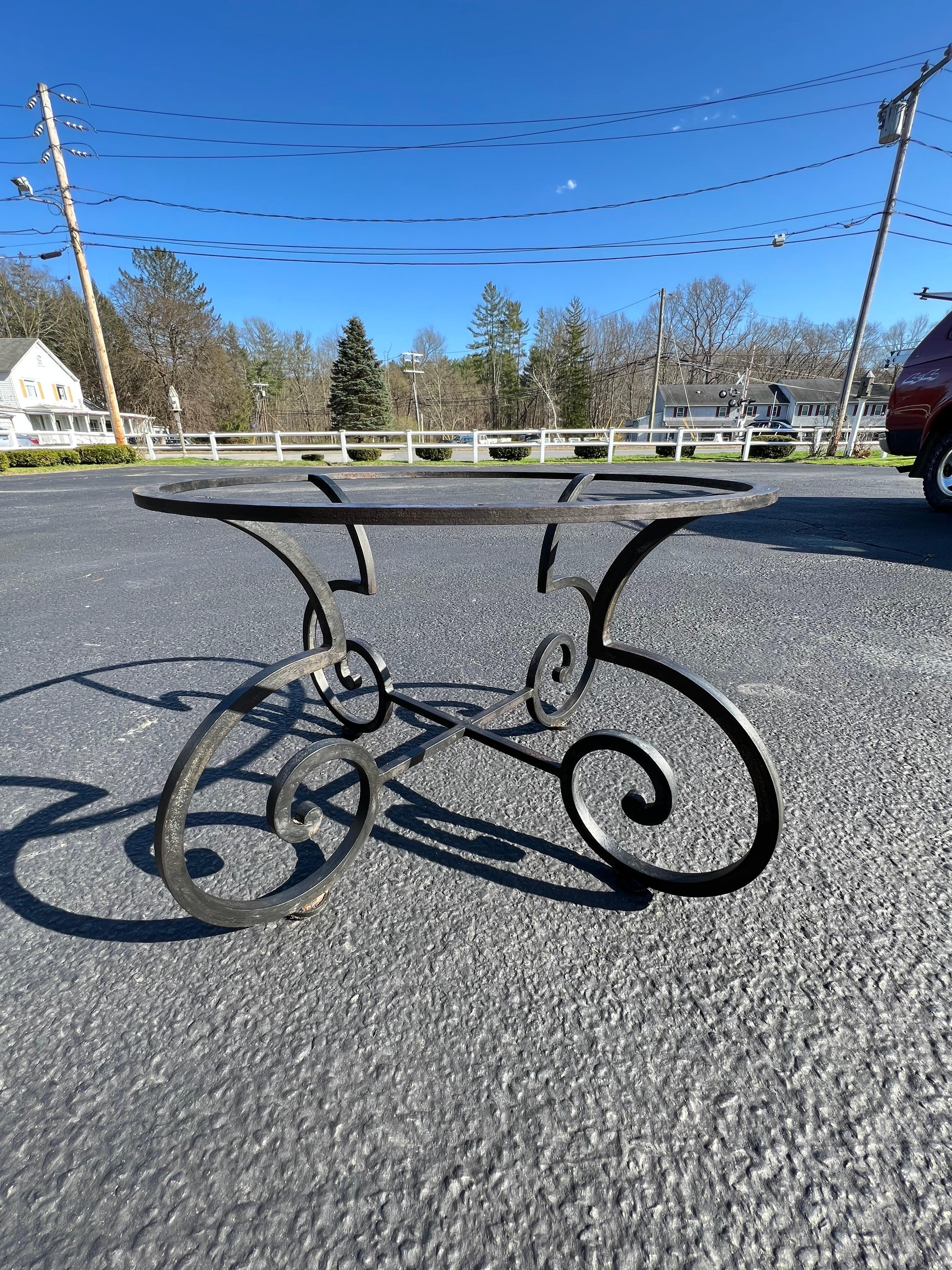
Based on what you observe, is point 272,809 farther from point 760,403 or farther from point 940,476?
point 760,403

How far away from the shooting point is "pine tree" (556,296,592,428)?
47594 millimetres

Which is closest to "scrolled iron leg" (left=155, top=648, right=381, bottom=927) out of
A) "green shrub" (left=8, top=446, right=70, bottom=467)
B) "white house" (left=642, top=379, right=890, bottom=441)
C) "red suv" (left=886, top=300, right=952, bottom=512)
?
"red suv" (left=886, top=300, right=952, bottom=512)

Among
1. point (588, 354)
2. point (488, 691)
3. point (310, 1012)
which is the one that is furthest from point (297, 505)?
point (588, 354)

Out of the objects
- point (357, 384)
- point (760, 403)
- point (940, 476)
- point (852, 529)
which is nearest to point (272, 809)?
point (852, 529)

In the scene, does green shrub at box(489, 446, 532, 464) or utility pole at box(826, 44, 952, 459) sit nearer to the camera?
utility pole at box(826, 44, 952, 459)

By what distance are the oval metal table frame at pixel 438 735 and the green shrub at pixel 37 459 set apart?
62.4 feet

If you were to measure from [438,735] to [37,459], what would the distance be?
65.5 feet

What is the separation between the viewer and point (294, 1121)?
34.3 inches

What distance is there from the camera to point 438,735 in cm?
164

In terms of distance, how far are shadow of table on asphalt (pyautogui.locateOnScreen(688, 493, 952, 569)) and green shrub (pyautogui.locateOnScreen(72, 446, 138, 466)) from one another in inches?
690

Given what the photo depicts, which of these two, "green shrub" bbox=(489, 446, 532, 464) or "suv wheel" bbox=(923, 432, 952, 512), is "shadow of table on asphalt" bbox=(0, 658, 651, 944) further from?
"green shrub" bbox=(489, 446, 532, 464)

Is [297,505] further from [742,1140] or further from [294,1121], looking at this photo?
[742,1140]

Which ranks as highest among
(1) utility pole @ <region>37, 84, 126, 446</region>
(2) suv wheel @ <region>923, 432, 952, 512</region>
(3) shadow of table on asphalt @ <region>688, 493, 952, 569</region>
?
(1) utility pole @ <region>37, 84, 126, 446</region>

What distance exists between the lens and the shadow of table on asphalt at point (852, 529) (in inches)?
181
